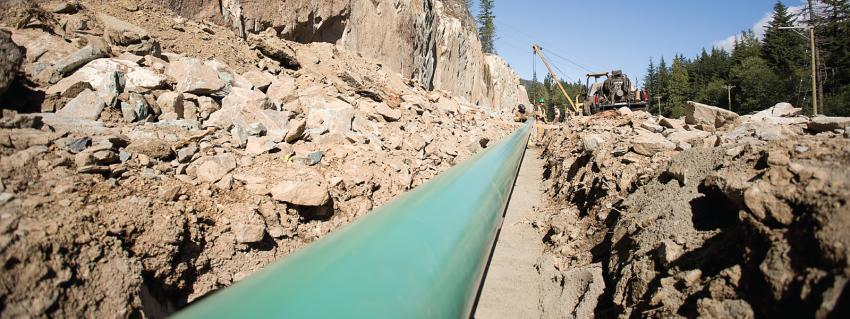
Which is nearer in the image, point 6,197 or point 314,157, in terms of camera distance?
point 6,197

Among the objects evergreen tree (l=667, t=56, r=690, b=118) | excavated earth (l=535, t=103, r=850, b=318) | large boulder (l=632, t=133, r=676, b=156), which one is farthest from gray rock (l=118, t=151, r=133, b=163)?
evergreen tree (l=667, t=56, r=690, b=118)

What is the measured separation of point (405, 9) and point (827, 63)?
4817cm

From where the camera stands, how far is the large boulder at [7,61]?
103 inches

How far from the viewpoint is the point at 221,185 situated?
281 centimetres

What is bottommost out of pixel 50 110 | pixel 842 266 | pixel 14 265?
pixel 842 266

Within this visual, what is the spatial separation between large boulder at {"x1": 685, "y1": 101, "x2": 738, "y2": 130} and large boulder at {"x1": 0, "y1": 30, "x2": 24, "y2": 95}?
8.01m

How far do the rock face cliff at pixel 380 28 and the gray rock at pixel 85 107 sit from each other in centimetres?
429

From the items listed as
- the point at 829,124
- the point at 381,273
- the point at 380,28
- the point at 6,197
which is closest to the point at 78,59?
the point at 6,197

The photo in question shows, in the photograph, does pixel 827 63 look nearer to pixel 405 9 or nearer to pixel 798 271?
pixel 405 9

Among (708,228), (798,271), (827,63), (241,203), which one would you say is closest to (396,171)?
(241,203)

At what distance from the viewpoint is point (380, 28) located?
42.8 ft

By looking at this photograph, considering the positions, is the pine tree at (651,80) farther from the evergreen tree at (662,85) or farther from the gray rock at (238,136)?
the gray rock at (238,136)

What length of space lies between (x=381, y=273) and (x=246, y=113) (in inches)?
152

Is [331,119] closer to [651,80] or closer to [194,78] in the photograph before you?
[194,78]
